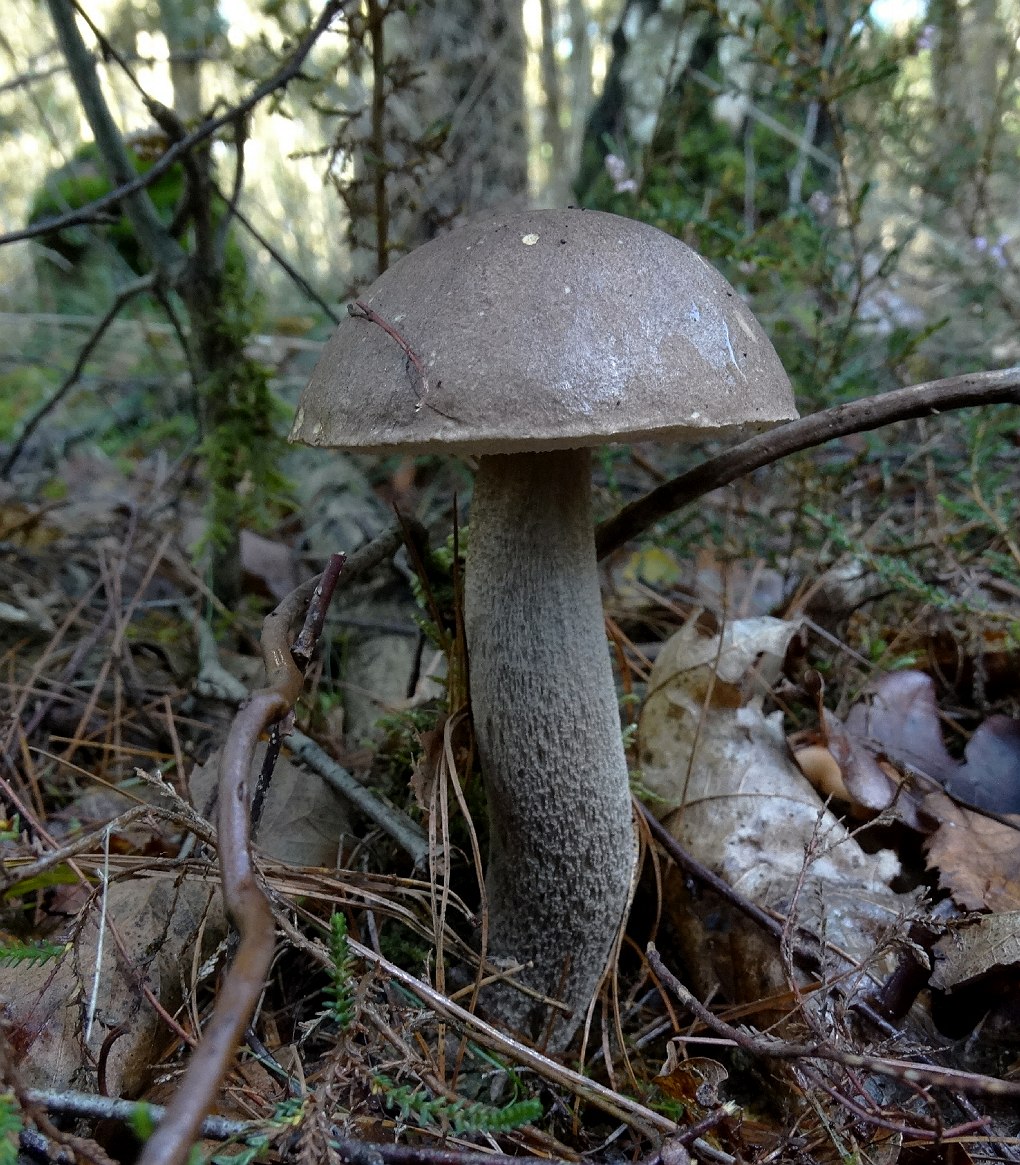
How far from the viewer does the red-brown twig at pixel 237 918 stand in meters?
0.60

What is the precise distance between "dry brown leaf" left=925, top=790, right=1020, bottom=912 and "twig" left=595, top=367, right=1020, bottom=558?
891 mm

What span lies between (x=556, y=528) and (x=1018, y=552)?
140 cm

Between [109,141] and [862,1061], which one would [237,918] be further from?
[109,141]

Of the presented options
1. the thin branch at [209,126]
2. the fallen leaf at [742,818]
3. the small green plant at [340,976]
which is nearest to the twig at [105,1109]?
the small green plant at [340,976]

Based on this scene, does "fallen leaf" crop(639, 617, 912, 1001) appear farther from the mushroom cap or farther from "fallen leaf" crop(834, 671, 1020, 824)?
the mushroom cap

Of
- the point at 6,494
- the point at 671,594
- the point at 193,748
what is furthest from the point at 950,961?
the point at 6,494

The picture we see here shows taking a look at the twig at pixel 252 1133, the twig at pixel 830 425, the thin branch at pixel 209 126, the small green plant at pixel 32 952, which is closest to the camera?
the twig at pixel 252 1133

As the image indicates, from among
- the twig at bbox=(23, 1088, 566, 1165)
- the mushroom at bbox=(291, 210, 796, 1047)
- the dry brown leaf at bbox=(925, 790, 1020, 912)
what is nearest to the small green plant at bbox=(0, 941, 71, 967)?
the twig at bbox=(23, 1088, 566, 1165)

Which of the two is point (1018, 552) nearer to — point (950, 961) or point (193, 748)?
point (950, 961)

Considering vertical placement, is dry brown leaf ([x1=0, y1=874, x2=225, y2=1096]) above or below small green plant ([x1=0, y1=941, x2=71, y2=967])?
below

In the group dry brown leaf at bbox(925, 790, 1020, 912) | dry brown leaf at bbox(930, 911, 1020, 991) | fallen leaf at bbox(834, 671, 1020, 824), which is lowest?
dry brown leaf at bbox(930, 911, 1020, 991)

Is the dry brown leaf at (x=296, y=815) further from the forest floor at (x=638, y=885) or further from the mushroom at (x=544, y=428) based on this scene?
the mushroom at (x=544, y=428)

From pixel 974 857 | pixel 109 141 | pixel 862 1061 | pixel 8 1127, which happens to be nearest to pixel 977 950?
pixel 974 857

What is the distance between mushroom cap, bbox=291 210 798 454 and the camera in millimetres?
1090
